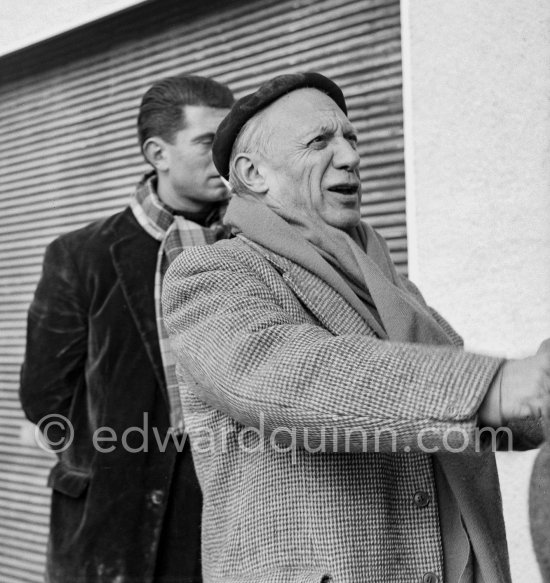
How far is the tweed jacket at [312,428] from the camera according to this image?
1.38m

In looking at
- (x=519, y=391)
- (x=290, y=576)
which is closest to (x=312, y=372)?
(x=519, y=391)

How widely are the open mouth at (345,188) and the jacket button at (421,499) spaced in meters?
0.66

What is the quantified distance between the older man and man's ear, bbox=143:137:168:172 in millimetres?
1349

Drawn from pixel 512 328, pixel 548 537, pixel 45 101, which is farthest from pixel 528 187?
pixel 45 101

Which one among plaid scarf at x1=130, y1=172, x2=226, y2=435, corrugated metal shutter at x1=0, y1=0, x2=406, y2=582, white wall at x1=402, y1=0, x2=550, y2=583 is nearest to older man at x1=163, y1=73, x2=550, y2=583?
plaid scarf at x1=130, y1=172, x2=226, y2=435

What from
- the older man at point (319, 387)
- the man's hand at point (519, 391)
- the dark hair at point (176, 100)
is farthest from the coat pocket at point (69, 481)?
the man's hand at point (519, 391)

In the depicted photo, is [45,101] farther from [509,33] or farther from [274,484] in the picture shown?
[274,484]

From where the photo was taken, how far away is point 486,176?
353 centimetres

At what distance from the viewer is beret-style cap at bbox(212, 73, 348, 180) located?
1.99 m

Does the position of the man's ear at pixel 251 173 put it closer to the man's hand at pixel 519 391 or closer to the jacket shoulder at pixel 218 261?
the jacket shoulder at pixel 218 261

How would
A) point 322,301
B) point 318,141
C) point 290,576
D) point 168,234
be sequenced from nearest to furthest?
point 290,576, point 322,301, point 318,141, point 168,234

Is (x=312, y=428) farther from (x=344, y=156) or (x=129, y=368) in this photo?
(x=129, y=368)

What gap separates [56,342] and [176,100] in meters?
0.99

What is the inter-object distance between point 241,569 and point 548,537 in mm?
875
